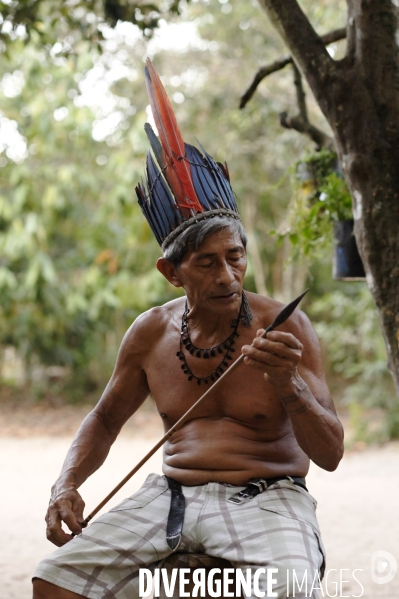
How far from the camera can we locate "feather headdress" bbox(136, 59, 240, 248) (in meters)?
2.49

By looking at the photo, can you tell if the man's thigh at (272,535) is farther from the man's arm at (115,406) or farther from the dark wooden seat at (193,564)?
the man's arm at (115,406)

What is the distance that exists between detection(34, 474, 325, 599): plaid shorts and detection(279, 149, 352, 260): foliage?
1.51m

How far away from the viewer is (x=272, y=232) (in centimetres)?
355

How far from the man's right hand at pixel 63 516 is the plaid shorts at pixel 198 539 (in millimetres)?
57

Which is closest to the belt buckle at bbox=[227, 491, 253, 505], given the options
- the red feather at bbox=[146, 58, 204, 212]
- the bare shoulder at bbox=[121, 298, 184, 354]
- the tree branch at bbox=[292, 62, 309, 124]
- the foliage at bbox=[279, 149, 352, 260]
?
the bare shoulder at bbox=[121, 298, 184, 354]

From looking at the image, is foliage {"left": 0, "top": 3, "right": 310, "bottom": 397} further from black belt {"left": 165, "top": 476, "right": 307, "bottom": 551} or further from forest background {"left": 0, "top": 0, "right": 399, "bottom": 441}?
black belt {"left": 165, "top": 476, "right": 307, "bottom": 551}

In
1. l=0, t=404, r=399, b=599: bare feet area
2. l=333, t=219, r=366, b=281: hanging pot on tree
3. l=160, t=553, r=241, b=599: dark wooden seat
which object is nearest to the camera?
l=160, t=553, r=241, b=599: dark wooden seat

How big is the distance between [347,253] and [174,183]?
1153mm

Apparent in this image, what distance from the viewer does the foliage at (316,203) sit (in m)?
3.40

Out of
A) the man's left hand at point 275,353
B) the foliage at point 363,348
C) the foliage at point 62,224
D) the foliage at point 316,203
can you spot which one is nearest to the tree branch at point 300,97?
the foliage at point 316,203

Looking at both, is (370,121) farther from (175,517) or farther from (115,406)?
(175,517)

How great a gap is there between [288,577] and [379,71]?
1983 millimetres

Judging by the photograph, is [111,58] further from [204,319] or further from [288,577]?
[288,577]

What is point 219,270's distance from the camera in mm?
2379
